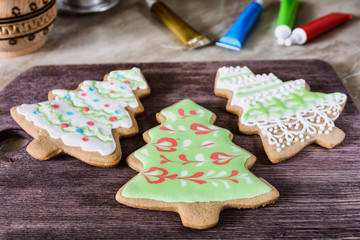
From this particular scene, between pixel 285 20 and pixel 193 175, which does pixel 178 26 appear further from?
pixel 193 175

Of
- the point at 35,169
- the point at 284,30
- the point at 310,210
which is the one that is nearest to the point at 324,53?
the point at 284,30

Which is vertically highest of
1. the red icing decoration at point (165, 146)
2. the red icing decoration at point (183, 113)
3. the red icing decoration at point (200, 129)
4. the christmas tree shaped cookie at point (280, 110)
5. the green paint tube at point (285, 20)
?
the green paint tube at point (285, 20)

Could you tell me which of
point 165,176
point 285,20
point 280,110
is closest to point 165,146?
point 165,176

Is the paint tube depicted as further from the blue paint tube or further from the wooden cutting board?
the wooden cutting board

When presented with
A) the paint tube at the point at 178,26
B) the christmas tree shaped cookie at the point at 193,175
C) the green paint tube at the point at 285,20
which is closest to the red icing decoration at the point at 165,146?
the christmas tree shaped cookie at the point at 193,175

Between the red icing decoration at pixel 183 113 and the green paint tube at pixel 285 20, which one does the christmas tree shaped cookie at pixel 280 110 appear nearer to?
the red icing decoration at pixel 183 113

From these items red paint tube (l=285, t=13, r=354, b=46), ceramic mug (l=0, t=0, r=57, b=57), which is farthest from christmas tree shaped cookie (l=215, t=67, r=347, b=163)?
ceramic mug (l=0, t=0, r=57, b=57)

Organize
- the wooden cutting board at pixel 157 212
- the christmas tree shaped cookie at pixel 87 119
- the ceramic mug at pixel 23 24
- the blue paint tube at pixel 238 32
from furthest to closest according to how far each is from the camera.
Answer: the blue paint tube at pixel 238 32 → the ceramic mug at pixel 23 24 → the christmas tree shaped cookie at pixel 87 119 → the wooden cutting board at pixel 157 212

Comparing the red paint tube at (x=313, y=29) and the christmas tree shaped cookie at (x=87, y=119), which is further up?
the red paint tube at (x=313, y=29)
